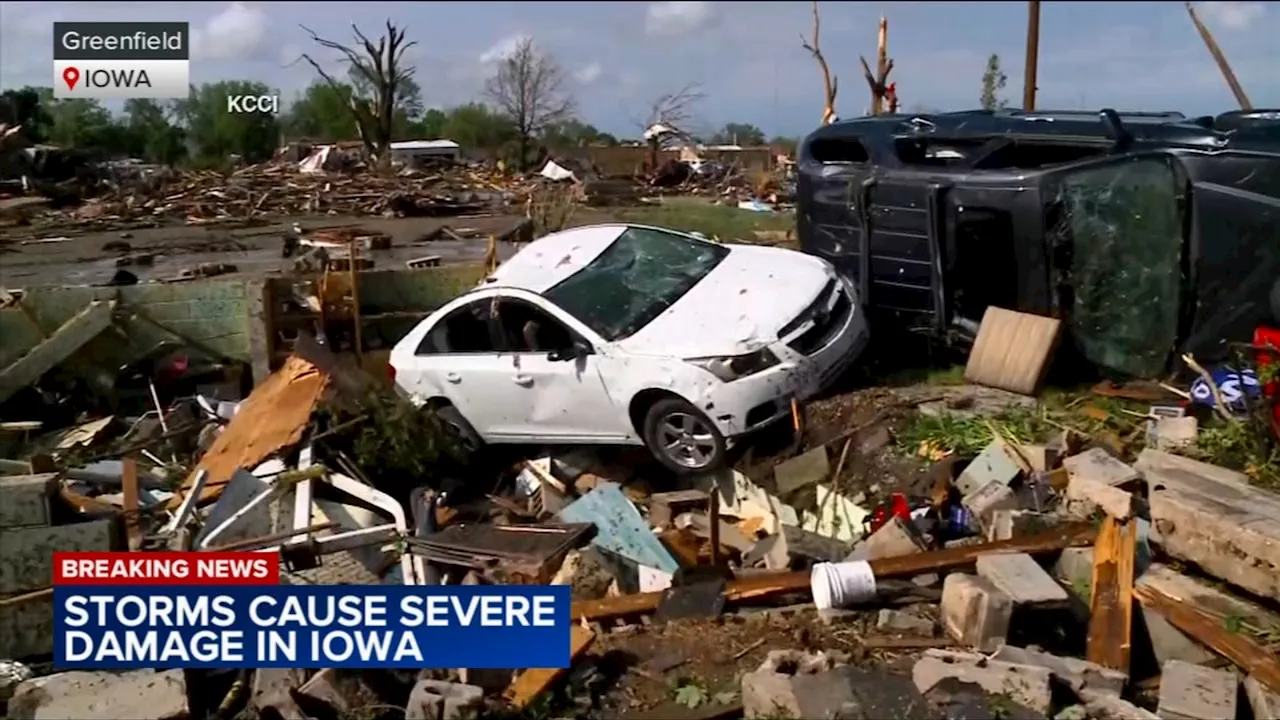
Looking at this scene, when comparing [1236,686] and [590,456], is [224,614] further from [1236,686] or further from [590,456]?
[1236,686]

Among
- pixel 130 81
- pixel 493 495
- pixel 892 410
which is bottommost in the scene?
pixel 493 495

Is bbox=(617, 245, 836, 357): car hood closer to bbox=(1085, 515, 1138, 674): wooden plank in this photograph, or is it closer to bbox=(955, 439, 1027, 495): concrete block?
bbox=(955, 439, 1027, 495): concrete block

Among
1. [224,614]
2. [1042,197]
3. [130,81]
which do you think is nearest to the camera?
[224,614]

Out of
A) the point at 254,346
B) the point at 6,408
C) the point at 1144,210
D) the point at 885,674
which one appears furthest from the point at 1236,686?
the point at 6,408

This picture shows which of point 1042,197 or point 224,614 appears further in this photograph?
point 1042,197

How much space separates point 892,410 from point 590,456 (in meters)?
2.34

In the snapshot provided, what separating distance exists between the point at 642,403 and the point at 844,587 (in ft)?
8.60

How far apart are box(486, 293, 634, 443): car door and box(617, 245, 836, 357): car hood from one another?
0.40m

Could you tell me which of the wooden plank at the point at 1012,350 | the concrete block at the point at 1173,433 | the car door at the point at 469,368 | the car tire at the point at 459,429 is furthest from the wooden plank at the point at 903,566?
the car tire at the point at 459,429

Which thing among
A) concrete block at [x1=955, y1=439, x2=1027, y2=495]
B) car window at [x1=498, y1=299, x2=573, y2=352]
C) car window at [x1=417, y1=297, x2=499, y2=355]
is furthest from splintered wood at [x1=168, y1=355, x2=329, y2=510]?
concrete block at [x1=955, y1=439, x2=1027, y2=495]

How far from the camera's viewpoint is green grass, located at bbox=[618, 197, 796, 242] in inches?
731

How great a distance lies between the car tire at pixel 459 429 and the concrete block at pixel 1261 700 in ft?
18.9

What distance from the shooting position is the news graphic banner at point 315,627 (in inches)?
221

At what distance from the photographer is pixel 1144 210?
8.26 m
